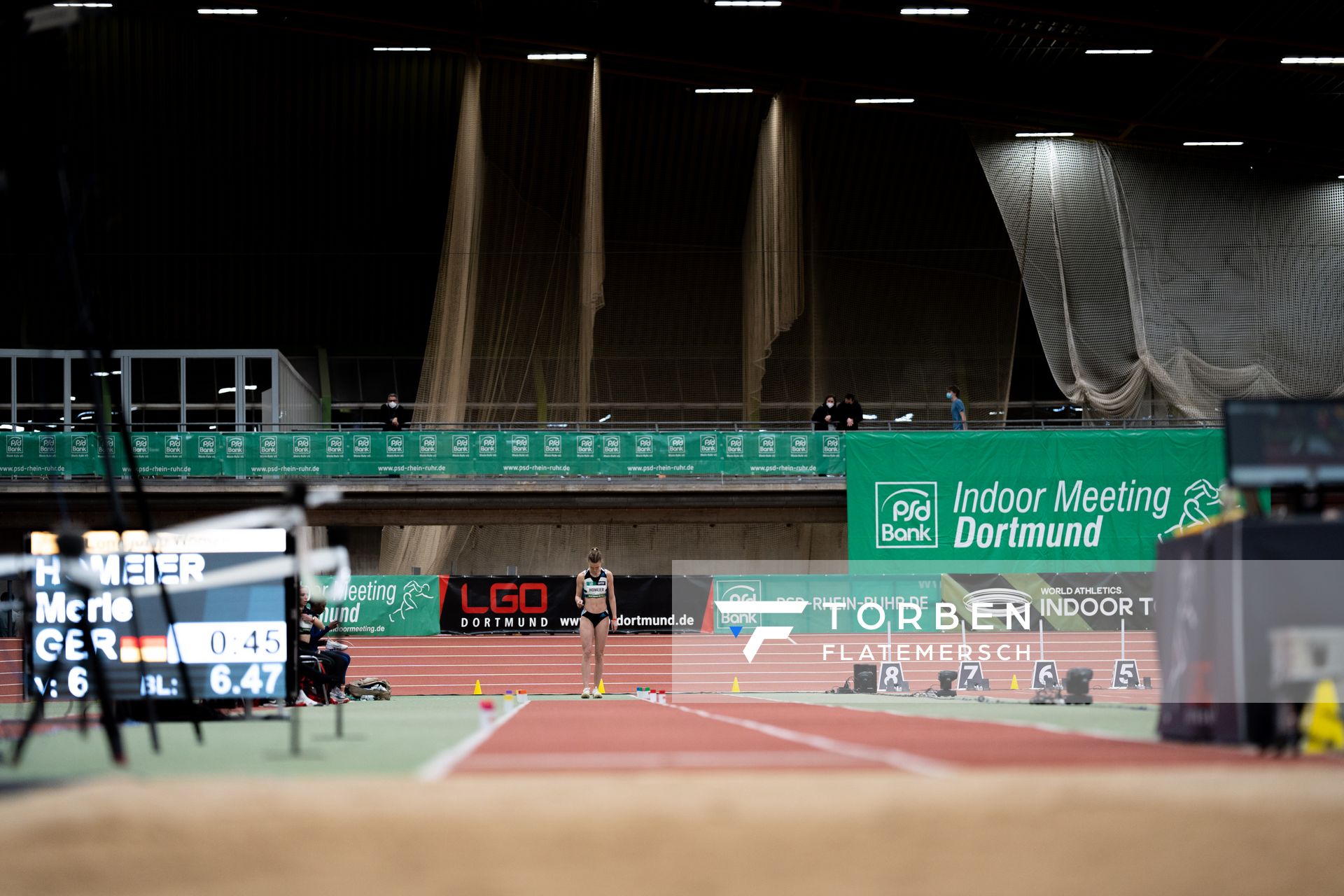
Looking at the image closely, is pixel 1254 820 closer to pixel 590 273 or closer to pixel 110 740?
pixel 110 740

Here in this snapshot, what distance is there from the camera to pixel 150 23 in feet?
96.5

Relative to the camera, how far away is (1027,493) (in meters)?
25.5

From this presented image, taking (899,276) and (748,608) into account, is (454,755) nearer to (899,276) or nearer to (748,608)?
(748,608)

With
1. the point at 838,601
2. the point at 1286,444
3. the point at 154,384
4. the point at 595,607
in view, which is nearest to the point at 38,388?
the point at 154,384

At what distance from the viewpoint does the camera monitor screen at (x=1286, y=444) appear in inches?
245

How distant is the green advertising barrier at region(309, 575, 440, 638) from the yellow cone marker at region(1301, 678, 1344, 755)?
19067 mm

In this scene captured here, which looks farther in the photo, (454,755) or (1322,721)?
(454,755)

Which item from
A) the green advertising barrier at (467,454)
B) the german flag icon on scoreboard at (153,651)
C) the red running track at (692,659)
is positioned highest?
the green advertising barrier at (467,454)

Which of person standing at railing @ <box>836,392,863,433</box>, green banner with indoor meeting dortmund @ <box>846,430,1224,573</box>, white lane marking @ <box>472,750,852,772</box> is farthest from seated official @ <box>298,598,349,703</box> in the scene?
person standing at railing @ <box>836,392,863,433</box>

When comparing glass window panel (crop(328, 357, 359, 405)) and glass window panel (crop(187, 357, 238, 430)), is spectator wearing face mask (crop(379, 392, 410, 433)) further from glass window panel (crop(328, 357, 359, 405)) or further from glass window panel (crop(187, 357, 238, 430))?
glass window panel (crop(328, 357, 359, 405))

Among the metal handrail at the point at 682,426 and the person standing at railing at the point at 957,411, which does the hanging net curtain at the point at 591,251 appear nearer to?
the metal handrail at the point at 682,426

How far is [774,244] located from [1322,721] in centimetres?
2464

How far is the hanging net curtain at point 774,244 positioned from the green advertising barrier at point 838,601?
27.9 ft

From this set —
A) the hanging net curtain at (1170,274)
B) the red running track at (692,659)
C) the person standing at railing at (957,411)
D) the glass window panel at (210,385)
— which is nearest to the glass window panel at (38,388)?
the glass window panel at (210,385)
